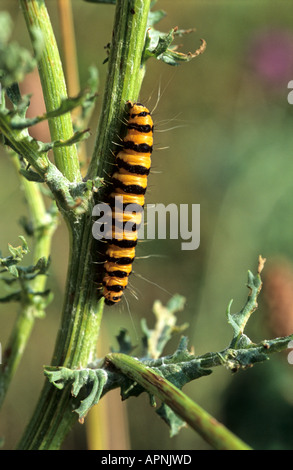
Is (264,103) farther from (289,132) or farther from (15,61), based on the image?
(15,61)

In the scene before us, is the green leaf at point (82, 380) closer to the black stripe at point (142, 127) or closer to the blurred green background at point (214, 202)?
the black stripe at point (142, 127)

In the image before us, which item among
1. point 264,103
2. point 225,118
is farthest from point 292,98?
point 225,118

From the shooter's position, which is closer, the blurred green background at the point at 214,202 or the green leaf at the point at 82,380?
the green leaf at the point at 82,380

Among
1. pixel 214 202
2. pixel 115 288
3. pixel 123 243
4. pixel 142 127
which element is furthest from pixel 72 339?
pixel 214 202

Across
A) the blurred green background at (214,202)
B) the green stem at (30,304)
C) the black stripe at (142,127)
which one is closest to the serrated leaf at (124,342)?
the green stem at (30,304)

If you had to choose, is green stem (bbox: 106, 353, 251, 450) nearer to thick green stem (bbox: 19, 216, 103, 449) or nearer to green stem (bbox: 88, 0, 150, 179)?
thick green stem (bbox: 19, 216, 103, 449)
